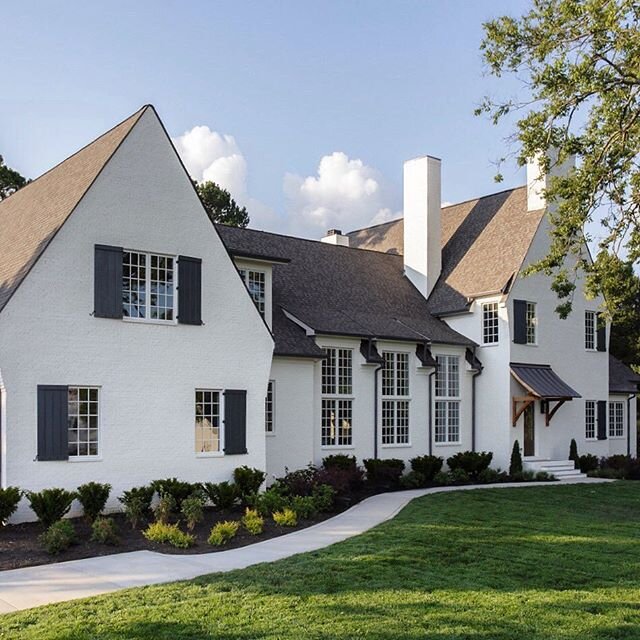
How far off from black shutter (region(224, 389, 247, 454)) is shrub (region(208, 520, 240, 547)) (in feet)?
14.7

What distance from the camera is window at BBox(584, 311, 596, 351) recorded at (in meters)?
30.0

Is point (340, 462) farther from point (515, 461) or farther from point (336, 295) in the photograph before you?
point (515, 461)

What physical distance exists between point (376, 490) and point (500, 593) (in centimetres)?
1203

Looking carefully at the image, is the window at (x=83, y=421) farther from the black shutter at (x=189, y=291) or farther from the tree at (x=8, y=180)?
the tree at (x=8, y=180)

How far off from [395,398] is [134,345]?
10.2 meters

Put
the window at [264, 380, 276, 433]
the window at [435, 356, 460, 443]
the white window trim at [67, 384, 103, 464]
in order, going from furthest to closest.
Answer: the window at [435, 356, 460, 443] → the window at [264, 380, 276, 433] → the white window trim at [67, 384, 103, 464]

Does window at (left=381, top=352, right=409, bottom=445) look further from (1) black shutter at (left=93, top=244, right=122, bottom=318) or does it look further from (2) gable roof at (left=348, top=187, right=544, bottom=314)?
(1) black shutter at (left=93, top=244, right=122, bottom=318)

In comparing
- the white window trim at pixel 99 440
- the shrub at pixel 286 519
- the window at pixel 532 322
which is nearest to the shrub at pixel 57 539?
the white window trim at pixel 99 440

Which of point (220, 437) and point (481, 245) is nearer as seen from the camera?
point (220, 437)

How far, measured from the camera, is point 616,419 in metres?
31.9

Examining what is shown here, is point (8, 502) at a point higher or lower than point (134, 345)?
lower

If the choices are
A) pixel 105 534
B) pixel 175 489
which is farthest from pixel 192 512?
pixel 105 534

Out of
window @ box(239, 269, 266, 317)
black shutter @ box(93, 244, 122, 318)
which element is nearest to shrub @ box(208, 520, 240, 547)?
black shutter @ box(93, 244, 122, 318)

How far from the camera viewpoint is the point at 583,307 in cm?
2978
